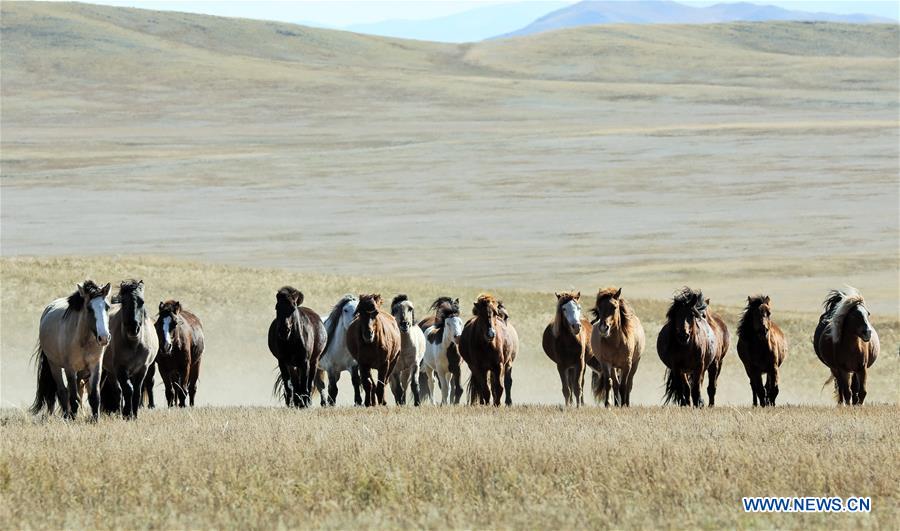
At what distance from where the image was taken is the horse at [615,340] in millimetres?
18375

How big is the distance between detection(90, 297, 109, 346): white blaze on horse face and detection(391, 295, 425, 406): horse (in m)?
6.71

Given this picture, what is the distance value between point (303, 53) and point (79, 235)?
134 meters

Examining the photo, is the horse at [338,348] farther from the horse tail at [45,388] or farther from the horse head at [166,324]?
the horse tail at [45,388]

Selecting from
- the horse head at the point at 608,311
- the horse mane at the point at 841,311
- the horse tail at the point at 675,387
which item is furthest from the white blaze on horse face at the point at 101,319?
the horse mane at the point at 841,311

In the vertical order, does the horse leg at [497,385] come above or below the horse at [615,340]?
below

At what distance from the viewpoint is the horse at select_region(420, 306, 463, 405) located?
20969 mm

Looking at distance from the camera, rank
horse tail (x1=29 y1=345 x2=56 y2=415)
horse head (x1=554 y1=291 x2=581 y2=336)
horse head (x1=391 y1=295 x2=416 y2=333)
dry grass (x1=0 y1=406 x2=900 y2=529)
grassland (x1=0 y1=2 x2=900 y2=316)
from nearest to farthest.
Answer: dry grass (x1=0 y1=406 x2=900 y2=529)
horse tail (x1=29 y1=345 x2=56 y2=415)
horse head (x1=554 y1=291 x2=581 y2=336)
horse head (x1=391 y1=295 x2=416 y2=333)
grassland (x1=0 y1=2 x2=900 y2=316)

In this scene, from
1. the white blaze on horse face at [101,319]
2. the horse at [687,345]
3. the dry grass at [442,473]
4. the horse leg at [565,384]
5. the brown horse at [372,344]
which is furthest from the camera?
the horse leg at [565,384]

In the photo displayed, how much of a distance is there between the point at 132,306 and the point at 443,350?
301 inches

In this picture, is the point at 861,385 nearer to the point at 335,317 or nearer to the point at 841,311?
the point at 841,311

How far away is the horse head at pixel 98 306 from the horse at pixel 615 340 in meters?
6.61

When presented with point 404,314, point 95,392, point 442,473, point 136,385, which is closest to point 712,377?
point 404,314

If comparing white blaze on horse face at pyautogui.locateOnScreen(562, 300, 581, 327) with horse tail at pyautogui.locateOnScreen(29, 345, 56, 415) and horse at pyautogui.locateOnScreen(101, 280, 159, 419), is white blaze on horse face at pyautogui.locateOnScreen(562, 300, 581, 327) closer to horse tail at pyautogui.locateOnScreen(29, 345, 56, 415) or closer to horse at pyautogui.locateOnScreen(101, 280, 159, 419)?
horse at pyautogui.locateOnScreen(101, 280, 159, 419)

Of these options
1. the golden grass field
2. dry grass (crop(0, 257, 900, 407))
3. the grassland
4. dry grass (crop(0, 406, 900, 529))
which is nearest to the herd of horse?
the golden grass field
